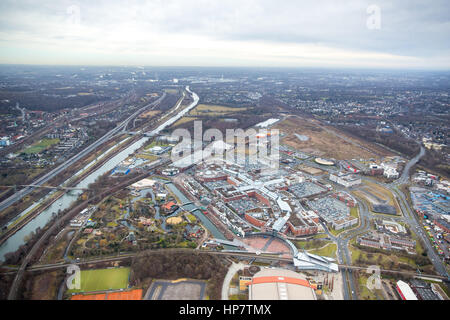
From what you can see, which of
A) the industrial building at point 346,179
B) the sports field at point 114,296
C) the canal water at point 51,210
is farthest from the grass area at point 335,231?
the canal water at point 51,210

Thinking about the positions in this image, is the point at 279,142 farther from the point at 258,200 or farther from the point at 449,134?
the point at 449,134

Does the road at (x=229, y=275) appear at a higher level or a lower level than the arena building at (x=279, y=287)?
lower

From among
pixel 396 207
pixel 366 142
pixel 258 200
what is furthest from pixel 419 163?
pixel 258 200

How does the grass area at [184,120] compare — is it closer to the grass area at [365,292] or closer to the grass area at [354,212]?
the grass area at [354,212]

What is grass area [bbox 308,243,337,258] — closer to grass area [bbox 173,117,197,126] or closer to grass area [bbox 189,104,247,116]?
grass area [bbox 173,117,197,126]

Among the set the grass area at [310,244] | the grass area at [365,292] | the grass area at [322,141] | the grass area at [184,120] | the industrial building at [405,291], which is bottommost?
the grass area at [365,292]

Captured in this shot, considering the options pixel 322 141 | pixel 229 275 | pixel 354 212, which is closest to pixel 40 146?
pixel 229 275
